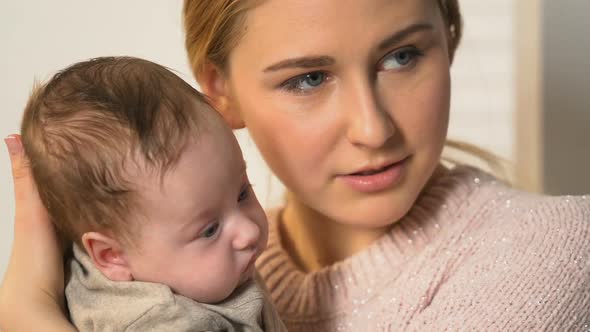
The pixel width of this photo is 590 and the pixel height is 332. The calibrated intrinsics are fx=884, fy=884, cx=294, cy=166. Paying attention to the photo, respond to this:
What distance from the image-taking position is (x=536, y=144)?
6.68 feet

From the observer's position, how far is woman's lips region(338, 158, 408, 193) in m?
1.29

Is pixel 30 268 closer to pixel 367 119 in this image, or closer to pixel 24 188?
pixel 24 188

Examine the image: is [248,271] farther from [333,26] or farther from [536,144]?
[536,144]

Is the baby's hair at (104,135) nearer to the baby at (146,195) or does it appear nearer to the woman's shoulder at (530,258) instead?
the baby at (146,195)

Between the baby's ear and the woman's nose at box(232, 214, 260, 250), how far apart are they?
132mm

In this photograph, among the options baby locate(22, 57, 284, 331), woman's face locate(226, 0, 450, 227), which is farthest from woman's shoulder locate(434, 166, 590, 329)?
baby locate(22, 57, 284, 331)

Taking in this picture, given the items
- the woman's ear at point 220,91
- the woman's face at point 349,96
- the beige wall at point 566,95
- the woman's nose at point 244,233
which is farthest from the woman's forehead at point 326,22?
the beige wall at point 566,95

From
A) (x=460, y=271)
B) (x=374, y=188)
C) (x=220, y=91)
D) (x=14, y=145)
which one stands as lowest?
(x=460, y=271)

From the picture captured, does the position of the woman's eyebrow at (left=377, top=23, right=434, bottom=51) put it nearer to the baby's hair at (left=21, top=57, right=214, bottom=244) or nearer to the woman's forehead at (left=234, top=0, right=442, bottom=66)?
the woman's forehead at (left=234, top=0, right=442, bottom=66)

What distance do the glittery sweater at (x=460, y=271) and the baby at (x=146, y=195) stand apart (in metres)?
0.31

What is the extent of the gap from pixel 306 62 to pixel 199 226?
1.06ft

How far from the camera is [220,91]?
4.79 ft

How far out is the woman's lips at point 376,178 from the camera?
4.24 ft

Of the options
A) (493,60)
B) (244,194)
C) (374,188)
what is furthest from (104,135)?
(493,60)
